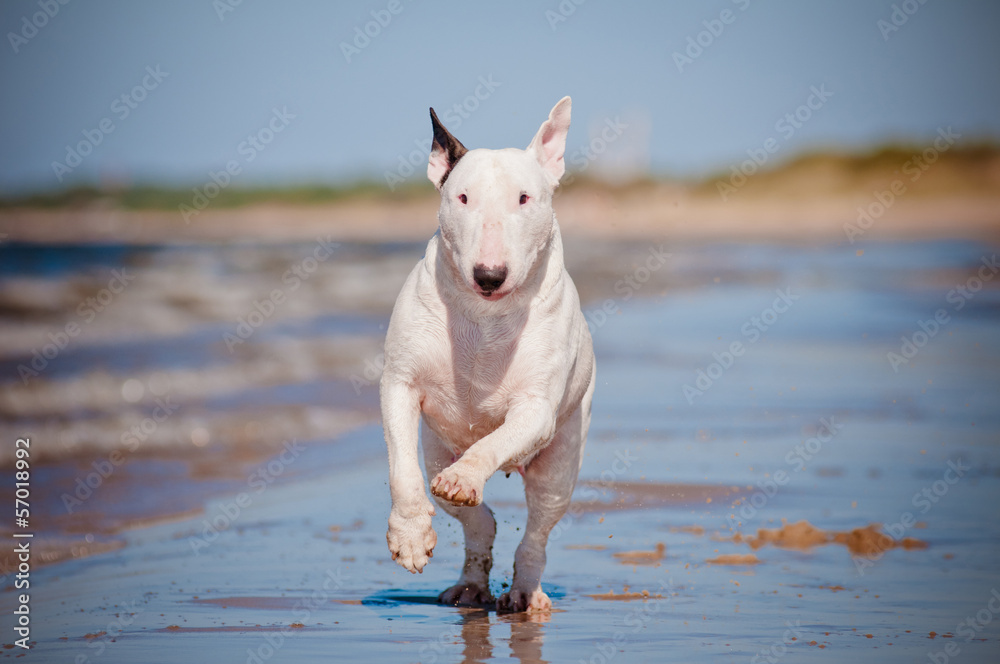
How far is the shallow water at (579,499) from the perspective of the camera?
19.8 ft

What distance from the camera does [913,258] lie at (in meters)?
Answer: 37.1

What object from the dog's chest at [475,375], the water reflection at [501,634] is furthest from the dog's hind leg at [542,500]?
the dog's chest at [475,375]

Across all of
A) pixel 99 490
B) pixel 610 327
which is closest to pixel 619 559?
pixel 99 490

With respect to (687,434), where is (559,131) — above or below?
above

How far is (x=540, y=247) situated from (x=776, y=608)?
7.84 ft

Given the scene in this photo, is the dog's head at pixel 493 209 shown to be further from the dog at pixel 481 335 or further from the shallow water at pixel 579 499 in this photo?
the shallow water at pixel 579 499

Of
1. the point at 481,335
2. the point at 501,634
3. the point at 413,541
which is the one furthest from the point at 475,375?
the point at 501,634

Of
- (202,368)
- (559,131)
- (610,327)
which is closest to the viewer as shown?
(559,131)

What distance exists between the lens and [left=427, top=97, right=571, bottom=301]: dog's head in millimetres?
5180

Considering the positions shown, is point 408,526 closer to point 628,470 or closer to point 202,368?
point 628,470

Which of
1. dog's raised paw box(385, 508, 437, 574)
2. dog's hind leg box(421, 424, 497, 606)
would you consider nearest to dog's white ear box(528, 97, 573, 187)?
dog's raised paw box(385, 508, 437, 574)

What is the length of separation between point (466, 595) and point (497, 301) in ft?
6.46

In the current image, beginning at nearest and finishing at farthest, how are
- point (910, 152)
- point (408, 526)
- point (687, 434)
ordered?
point (408, 526), point (687, 434), point (910, 152)

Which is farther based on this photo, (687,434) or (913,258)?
(913,258)
